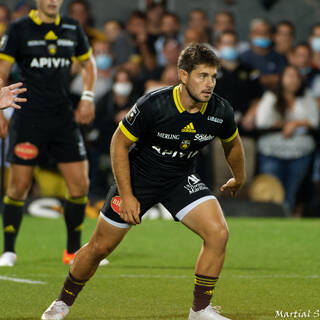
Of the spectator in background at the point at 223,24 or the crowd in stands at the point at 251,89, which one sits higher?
the spectator in background at the point at 223,24

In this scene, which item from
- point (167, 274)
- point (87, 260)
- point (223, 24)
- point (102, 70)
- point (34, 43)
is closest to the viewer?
point (87, 260)

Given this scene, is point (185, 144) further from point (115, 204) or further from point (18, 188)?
point (18, 188)

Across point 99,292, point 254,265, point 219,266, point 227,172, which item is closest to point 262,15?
point 227,172

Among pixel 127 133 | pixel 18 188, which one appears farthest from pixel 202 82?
pixel 18 188

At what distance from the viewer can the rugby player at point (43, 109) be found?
9.09m

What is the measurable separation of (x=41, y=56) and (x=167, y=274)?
253 centimetres

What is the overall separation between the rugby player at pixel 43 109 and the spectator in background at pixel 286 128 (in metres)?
5.21

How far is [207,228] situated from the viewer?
623 centimetres

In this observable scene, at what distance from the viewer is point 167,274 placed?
873cm

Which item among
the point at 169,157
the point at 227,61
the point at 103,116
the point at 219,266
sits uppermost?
the point at 169,157

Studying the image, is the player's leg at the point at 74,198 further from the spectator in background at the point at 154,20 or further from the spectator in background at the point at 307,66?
the spectator in background at the point at 154,20

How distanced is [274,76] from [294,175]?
213 centimetres

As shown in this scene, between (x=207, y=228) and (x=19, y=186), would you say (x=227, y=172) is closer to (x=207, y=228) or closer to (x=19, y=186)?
(x=19, y=186)

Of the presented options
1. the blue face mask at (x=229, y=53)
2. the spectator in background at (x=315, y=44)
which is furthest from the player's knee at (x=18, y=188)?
the spectator in background at (x=315, y=44)
